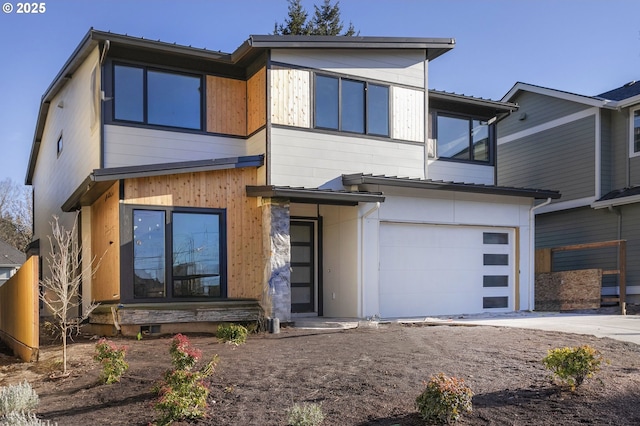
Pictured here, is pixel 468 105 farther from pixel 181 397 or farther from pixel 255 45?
pixel 181 397

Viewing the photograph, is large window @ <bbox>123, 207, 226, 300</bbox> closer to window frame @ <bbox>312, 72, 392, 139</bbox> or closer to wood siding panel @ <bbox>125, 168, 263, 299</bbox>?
wood siding panel @ <bbox>125, 168, 263, 299</bbox>

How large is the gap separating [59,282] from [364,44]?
797 centimetres

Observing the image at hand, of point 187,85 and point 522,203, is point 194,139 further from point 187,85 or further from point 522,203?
point 522,203

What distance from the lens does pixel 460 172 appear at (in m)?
14.9

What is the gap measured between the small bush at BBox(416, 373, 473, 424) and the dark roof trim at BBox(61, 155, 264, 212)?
6.99 meters

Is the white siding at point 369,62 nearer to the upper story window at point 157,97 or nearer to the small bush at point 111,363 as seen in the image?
the upper story window at point 157,97

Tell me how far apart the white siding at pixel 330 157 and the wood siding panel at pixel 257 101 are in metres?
0.59

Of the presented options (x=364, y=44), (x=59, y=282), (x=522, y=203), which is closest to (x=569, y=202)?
(x=522, y=203)

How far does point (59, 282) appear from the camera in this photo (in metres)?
8.41

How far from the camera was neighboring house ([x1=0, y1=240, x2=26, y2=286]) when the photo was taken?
1248 inches

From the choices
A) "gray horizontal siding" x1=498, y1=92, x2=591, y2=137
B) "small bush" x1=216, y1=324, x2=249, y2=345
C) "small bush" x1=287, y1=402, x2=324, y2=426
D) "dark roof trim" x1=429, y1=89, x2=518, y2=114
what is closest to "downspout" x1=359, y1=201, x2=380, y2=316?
"small bush" x1=216, y1=324, x2=249, y2=345

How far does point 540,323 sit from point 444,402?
6.68 metres

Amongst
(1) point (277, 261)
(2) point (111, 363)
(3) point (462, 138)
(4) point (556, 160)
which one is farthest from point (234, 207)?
(4) point (556, 160)

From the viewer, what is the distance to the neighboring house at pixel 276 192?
34.8 ft
